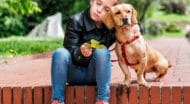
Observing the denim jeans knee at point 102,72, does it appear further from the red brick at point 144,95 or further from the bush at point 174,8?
the bush at point 174,8

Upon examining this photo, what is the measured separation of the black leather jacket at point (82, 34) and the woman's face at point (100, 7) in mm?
86

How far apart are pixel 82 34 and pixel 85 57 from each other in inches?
Result: 11.0

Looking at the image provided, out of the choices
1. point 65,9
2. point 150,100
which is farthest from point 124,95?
point 65,9

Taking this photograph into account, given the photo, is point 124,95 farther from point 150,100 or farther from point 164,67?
point 164,67

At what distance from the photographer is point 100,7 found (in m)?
6.11

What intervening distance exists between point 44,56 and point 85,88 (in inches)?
287

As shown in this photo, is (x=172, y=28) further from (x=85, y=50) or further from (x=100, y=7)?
(x=85, y=50)

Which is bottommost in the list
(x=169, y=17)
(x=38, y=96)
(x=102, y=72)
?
(x=38, y=96)

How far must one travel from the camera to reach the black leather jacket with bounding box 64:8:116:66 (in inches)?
240

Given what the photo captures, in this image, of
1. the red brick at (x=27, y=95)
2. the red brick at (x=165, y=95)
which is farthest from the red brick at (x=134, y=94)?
the red brick at (x=27, y=95)

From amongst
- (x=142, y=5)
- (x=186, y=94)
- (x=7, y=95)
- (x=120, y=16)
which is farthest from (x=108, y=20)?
(x=142, y=5)

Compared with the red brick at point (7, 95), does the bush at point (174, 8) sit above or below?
above

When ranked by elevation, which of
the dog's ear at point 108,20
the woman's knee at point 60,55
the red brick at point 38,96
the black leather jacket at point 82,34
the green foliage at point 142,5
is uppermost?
the green foliage at point 142,5

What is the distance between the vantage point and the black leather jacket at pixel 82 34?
240 inches
